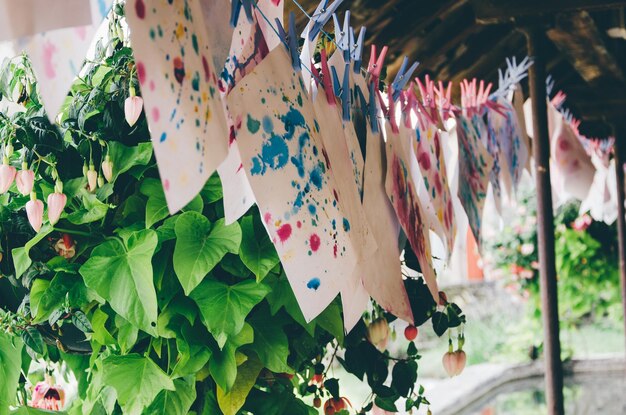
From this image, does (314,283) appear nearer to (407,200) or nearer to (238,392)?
(238,392)

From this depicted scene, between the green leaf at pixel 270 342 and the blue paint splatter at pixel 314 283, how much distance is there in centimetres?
27

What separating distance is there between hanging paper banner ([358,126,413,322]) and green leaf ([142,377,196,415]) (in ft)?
1.13

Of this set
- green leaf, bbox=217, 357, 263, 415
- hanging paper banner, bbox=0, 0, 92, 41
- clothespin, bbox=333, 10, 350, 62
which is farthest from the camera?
clothespin, bbox=333, 10, 350, 62

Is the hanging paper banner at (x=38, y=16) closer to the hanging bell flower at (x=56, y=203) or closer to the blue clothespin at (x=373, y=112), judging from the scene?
the hanging bell flower at (x=56, y=203)

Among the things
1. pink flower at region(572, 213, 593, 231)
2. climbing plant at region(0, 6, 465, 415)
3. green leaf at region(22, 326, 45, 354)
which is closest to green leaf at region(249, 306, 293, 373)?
climbing plant at region(0, 6, 465, 415)

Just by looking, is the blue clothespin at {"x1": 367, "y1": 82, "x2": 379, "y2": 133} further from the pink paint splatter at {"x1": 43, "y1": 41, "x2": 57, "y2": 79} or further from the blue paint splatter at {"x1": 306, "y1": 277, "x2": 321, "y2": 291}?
the pink paint splatter at {"x1": 43, "y1": 41, "x2": 57, "y2": 79}

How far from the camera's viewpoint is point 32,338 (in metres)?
1.30

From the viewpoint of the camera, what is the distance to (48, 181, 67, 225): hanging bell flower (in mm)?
1186

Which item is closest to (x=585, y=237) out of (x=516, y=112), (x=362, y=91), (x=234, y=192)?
(x=516, y=112)

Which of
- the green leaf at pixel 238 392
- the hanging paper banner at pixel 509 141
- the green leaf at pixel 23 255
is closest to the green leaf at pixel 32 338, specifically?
the green leaf at pixel 23 255

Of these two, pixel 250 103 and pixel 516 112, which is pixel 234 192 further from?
pixel 516 112

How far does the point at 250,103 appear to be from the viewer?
3.35 feet

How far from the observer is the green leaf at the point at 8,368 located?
1.23 meters

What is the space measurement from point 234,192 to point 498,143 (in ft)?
5.61
